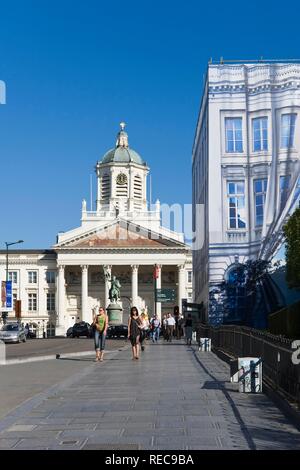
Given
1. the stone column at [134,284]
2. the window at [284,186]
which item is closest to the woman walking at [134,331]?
the window at [284,186]

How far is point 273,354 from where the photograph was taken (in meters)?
13.8

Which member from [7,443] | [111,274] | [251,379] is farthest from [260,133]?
[111,274]

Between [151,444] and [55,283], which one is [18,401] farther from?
[55,283]

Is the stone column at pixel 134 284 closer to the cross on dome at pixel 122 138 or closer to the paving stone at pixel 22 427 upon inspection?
the cross on dome at pixel 122 138

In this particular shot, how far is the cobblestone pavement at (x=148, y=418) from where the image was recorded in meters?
8.82

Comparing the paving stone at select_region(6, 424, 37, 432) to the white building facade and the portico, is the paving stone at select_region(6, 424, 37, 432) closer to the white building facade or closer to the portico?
the white building facade

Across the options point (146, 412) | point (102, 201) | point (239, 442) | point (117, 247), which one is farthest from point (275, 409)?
point (102, 201)

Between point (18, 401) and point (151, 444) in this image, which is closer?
point (151, 444)

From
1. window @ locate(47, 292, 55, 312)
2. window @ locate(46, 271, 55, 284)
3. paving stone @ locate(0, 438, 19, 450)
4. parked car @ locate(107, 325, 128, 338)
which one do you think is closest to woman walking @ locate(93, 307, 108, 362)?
paving stone @ locate(0, 438, 19, 450)

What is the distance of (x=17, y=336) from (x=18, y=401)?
39.8m

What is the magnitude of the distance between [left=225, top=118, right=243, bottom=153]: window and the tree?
5.97 metres

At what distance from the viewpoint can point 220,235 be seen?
45625 millimetres

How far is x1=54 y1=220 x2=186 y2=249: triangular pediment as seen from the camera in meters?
116

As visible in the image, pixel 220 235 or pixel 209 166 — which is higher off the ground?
pixel 209 166
